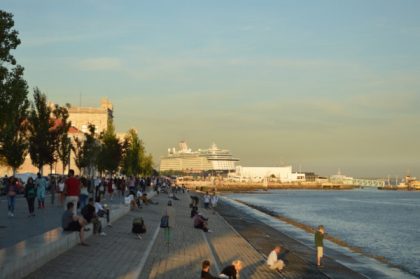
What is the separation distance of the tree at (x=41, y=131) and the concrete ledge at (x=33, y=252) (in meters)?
21.6

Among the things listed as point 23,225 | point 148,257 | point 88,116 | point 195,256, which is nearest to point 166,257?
point 148,257

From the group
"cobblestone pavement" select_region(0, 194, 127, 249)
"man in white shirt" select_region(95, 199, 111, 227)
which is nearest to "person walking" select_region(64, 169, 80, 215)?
"cobblestone pavement" select_region(0, 194, 127, 249)

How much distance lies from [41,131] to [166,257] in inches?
862

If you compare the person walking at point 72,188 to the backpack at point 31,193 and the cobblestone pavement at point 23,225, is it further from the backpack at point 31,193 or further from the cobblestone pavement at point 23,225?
the backpack at point 31,193

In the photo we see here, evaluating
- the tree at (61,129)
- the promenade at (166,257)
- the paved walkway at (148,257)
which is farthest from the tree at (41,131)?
the paved walkway at (148,257)

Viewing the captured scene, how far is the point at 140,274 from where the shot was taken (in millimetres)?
17109

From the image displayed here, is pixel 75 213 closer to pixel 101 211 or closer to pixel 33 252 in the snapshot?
pixel 101 211

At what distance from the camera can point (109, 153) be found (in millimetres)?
68625

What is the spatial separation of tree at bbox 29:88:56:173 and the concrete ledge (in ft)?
70.8

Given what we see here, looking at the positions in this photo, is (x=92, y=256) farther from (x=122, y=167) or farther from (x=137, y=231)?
(x=122, y=167)

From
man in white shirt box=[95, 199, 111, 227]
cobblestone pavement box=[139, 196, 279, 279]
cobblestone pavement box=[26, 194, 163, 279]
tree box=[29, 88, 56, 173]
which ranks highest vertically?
tree box=[29, 88, 56, 173]

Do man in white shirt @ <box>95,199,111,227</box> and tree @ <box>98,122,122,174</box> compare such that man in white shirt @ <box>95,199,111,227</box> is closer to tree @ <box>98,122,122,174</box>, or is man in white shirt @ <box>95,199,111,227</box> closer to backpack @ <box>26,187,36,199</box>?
backpack @ <box>26,187,36,199</box>

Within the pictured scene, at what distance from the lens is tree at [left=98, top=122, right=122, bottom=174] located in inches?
2650

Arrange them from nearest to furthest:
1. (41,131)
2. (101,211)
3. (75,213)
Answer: (75,213)
(101,211)
(41,131)
